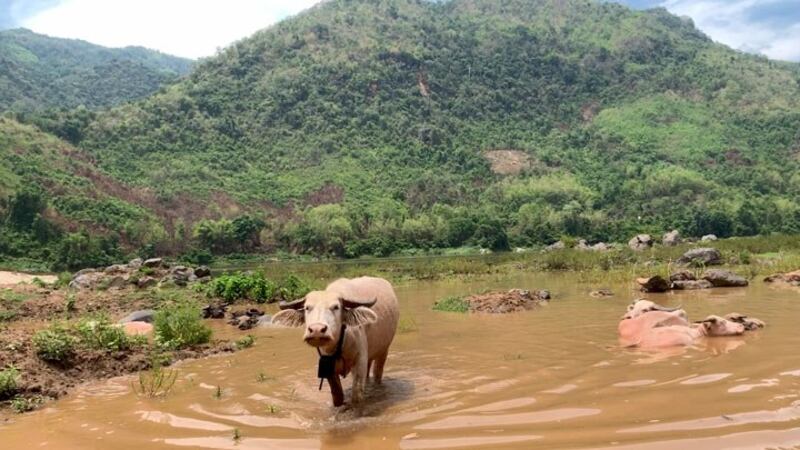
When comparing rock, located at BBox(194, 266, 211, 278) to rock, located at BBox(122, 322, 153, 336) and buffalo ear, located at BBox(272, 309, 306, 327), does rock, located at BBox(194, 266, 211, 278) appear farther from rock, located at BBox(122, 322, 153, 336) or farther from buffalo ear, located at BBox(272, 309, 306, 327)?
buffalo ear, located at BBox(272, 309, 306, 327)

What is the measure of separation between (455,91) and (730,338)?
155 metres

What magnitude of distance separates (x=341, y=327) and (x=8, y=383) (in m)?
4.90

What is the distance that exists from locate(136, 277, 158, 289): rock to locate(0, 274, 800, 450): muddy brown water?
1855 cm

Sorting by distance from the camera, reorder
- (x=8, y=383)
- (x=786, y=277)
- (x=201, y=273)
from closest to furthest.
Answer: (x=8, y=383) < (x=786, y=277) < (x=201, y=273)

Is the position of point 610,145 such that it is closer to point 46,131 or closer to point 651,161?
point 651,161

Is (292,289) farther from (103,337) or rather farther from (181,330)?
(103,337)

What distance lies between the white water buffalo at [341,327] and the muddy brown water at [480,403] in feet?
1.72

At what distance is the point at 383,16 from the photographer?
18900 centimetres

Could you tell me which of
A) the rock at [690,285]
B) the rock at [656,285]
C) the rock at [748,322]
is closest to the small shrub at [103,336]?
the rock at [748,322]

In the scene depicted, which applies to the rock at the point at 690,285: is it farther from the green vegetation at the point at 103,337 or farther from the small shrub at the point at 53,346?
the small shrub at the point at 53,346

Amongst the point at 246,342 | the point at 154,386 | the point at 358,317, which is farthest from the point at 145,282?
the point at 358,317

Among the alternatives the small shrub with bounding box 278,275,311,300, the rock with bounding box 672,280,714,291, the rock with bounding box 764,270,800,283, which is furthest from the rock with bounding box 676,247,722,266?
the small shrub with bounding box 278,275,311,300

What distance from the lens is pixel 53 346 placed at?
10.7 m

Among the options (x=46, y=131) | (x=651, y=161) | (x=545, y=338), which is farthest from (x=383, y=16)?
(x=545, y=338)
